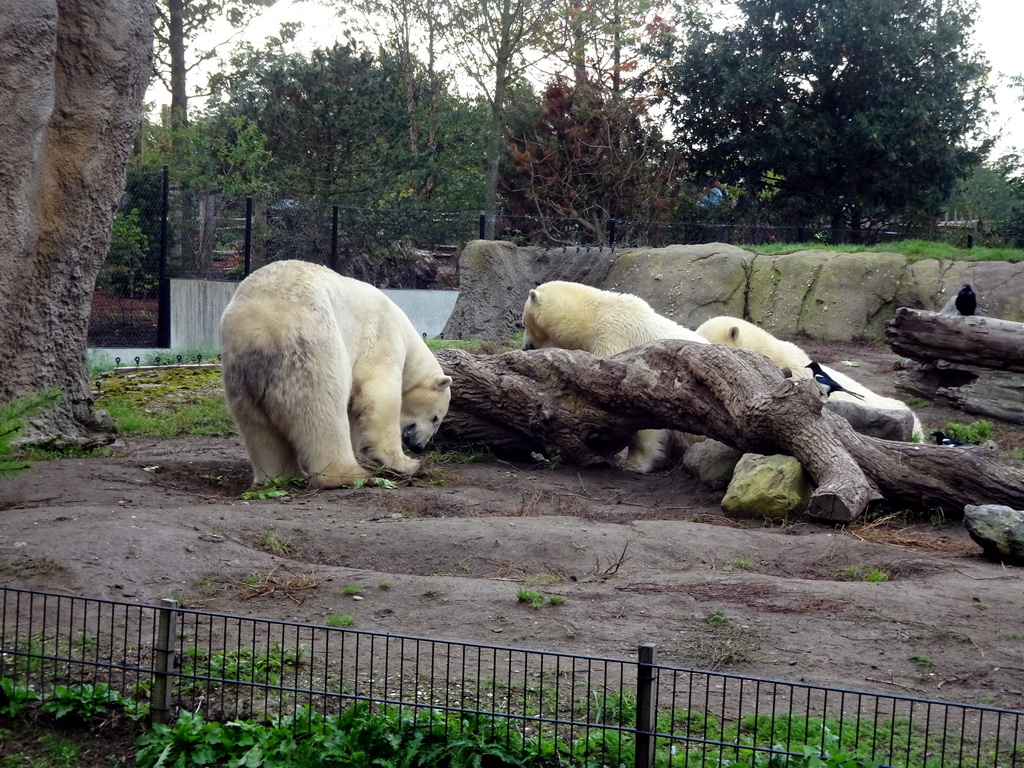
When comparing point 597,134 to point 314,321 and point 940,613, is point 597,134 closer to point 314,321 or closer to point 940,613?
point 314,321

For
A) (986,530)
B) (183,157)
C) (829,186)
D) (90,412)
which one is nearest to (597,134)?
(829,186)

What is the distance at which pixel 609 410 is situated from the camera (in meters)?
7.93

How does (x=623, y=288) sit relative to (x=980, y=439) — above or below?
above

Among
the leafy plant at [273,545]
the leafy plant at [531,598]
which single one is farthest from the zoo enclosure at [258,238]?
the leafy plant at [531,598]

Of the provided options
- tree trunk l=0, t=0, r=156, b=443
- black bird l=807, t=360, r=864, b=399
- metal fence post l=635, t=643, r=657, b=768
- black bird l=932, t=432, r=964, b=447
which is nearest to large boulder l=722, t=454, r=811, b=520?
black bird l=932, t=432, r=964, b=447

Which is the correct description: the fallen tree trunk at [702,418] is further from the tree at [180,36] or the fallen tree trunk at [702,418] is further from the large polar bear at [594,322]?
the tree at [180,36]

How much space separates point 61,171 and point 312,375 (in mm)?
2681

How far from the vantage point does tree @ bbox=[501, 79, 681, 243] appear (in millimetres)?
20875

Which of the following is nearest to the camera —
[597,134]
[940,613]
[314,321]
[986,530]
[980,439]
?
[940,613]

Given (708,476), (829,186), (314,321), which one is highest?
(829,186)

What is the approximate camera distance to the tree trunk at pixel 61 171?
22.4ft

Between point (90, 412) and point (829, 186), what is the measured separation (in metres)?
15.4

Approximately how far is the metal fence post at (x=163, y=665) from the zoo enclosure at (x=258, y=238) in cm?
1110

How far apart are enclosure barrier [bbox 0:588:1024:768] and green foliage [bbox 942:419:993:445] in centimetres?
641
